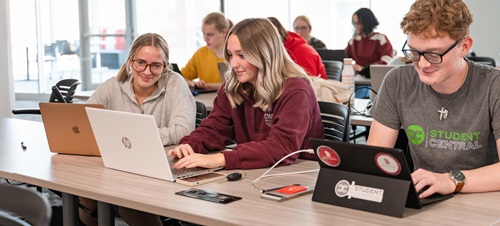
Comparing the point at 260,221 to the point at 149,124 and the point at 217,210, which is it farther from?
the point at 149,124

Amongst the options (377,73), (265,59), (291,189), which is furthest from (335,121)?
(377,73)

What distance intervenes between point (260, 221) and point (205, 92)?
11.1 feet

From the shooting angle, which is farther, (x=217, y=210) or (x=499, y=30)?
(x=499, y=30)

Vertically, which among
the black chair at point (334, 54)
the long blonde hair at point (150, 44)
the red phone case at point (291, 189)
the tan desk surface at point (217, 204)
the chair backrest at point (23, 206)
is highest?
the long blonde hair at point (150, 44)

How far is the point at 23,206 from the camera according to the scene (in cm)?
179

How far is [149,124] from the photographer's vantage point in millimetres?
2299

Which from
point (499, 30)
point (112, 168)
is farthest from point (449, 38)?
point (499, 30)

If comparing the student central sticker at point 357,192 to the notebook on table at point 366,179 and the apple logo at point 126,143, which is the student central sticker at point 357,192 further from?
the apple logo at point 126,143

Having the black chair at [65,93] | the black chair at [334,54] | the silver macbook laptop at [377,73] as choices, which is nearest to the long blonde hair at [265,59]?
the silver macbook laptop at [377,73]

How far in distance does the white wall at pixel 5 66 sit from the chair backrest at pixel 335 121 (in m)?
4.20

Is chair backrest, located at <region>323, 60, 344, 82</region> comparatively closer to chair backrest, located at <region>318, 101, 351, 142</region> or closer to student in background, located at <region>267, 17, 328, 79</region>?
student in background, located at <region>267, 17, 328, 79</region>

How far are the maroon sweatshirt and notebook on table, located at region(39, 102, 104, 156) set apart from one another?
38 centimetres

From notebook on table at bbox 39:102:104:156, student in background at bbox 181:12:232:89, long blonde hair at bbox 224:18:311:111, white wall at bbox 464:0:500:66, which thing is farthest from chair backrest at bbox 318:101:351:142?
white wall at bbox 464:0:500:66

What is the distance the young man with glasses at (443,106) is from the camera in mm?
2098
